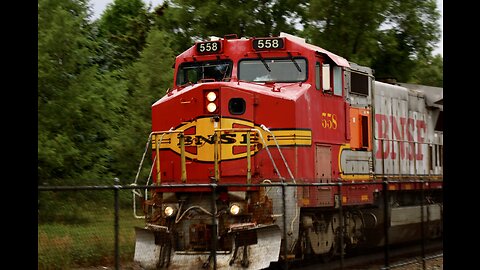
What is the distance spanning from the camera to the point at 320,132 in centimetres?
1343

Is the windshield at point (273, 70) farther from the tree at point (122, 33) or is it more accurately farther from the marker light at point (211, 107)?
the tree at point (122, 33)

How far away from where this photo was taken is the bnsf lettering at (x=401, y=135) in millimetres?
16484

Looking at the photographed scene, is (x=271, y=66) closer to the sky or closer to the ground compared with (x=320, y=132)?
closer to the sky

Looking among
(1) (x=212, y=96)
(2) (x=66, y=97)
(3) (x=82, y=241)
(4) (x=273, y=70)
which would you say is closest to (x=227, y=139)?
(1) (x=212, y=96)

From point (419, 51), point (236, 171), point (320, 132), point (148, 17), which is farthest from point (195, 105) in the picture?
point (148, 17)

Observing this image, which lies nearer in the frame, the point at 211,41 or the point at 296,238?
the point at 296,238

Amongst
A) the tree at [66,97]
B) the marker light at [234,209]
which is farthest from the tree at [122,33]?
the marker light at [234,209]

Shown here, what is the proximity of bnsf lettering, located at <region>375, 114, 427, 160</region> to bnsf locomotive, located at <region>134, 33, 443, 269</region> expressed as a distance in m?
1.18

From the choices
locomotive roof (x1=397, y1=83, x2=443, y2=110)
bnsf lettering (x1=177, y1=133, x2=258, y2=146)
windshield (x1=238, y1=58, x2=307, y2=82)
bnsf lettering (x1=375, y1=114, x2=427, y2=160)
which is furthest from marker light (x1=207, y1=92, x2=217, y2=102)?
locomotive roof (x1=397, y1=83, x2=443, y2=110)

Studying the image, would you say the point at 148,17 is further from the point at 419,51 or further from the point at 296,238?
the point at 296,238

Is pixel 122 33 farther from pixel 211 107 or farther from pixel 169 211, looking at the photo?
pixel 169 211

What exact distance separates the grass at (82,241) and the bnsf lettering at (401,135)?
939cm

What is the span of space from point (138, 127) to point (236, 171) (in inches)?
395
